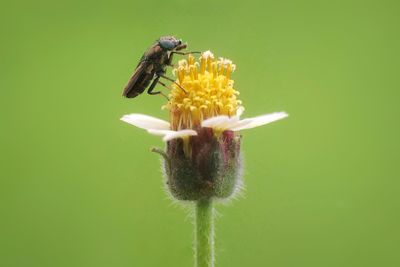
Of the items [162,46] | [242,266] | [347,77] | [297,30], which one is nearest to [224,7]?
[297,30]

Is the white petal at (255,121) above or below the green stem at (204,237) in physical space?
above

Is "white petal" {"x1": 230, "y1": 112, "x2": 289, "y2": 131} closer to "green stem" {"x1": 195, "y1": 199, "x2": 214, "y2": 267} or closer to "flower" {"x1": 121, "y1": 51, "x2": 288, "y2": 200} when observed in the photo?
"flower" {"x1": 121, "y1": 51, "x2": 288, "y2": 200}

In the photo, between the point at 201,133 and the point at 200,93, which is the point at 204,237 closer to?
the point at 201,133

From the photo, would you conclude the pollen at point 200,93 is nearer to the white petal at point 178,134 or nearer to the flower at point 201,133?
the flower at point 201,133

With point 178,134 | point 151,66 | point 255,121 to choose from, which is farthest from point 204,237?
point 151,66

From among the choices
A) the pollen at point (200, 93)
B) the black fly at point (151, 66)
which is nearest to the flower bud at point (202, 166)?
the pollen at point (200, 93)
